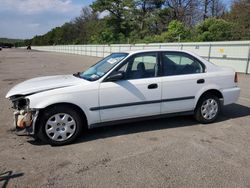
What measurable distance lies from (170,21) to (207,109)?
134 ft

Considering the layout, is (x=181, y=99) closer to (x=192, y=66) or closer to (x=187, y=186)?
(x=192, y=66)

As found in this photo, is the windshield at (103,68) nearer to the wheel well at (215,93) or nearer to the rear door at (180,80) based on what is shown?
the rear door at (180,80)

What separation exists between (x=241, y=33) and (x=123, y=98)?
77.1ft

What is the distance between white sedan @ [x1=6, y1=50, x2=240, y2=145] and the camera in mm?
4430

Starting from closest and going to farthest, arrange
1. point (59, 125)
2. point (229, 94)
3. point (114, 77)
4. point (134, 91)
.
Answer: point (59, 125) < point (114, 77) < point (134, 91) < point (229, 94)

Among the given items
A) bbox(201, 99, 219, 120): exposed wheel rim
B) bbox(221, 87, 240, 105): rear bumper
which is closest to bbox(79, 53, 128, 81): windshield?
bbox(201, 99, 219, 120): exposed wheel rim

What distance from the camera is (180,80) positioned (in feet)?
17.3

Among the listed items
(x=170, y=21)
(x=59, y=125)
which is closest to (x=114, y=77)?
(x=59, y=125)

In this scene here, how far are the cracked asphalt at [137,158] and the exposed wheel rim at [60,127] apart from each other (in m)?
0.19

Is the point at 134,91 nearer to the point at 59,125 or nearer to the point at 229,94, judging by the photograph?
the point at 59,125

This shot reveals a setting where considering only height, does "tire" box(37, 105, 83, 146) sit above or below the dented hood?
below

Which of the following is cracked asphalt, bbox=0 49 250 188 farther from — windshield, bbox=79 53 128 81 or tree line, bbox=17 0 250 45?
tree line, bbox=17 0 250 45

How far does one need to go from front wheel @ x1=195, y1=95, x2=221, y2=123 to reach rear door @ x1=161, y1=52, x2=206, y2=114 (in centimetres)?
19

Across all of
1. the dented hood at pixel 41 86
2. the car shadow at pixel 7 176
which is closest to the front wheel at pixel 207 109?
the dented hood at pixel 41 86
